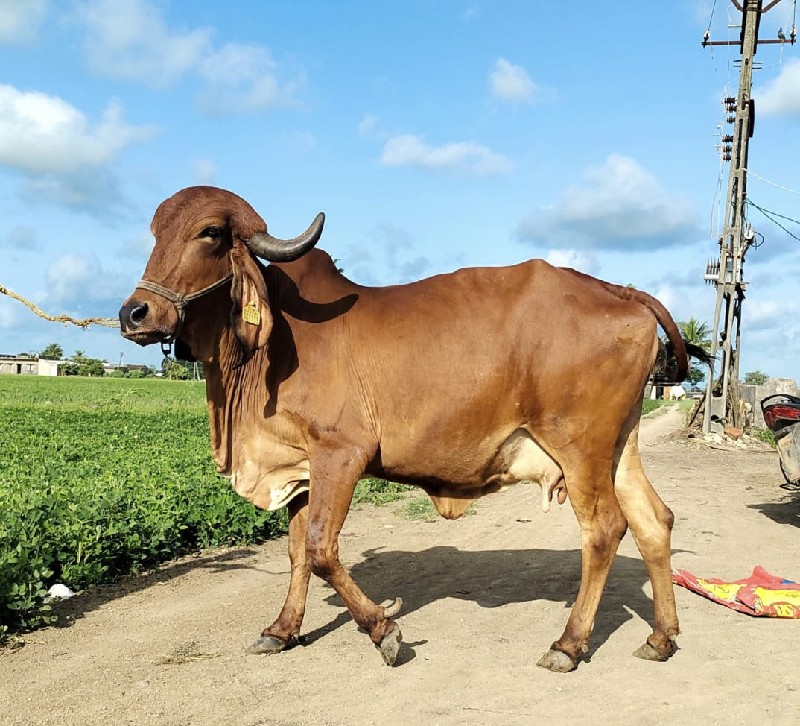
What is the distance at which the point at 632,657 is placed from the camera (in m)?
5.39

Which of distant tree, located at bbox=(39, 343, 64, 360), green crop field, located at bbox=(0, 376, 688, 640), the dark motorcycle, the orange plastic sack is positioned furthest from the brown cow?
distant tree, located at bbox=(39, 343, 64, 360)

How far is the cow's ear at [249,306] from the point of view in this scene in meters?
5.09

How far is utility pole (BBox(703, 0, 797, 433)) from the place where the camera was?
20859mm

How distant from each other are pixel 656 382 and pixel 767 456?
44.7 ft

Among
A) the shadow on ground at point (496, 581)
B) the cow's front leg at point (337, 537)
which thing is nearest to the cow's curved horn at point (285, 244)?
the cow's front leg at point (337, 537)

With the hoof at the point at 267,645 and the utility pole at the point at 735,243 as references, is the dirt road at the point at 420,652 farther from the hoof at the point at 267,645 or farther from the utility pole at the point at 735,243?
the utility pole at the point at 735,243

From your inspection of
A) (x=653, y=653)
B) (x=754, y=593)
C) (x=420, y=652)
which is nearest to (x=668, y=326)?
(x=653, y=653)

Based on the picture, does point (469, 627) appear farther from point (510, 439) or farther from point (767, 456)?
point (767, 456)

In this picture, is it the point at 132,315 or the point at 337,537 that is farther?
the point at 337,537

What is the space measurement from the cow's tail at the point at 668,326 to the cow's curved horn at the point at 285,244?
6.61ft

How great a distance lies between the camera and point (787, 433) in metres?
10.2

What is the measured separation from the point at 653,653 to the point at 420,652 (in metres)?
1.47

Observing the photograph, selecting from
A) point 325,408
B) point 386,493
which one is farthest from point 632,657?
point 386,493

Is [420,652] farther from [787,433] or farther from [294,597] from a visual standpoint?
[787,433]
